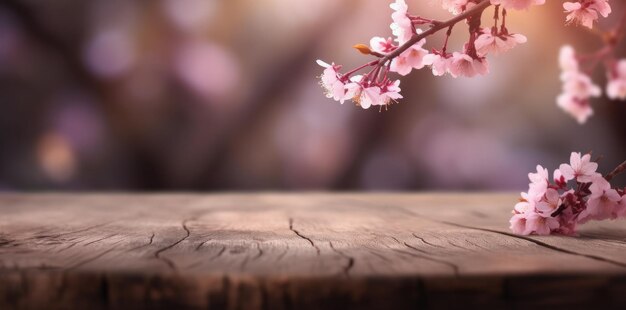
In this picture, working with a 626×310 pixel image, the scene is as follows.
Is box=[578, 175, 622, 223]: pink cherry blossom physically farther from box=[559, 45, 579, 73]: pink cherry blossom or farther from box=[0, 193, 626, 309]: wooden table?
box=[559, 45, 579, 73]: pink cherry blossom

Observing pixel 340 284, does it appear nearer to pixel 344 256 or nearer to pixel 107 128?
pixel 344 256

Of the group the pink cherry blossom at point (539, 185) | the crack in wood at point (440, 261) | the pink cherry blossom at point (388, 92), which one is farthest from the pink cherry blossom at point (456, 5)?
the crack in wood at point (440, 261)

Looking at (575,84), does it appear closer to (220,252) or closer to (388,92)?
(388,92)

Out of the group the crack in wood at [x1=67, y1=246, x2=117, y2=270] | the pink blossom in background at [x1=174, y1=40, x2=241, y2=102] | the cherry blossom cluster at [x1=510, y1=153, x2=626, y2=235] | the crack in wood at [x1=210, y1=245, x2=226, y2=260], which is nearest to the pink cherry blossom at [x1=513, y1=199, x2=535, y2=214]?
the cherry blossom cluster at [x1=510, y1=153, x2=626, y2=235]

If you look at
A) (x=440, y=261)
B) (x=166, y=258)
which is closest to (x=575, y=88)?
(x=440, y=261)

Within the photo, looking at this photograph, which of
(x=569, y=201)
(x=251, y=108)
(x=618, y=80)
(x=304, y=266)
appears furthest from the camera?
(x=251, y=108)

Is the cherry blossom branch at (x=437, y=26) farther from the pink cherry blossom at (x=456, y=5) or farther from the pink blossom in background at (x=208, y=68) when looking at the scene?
the pink blossom in background at (x=208, y=68)

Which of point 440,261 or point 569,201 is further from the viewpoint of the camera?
point 569,201
